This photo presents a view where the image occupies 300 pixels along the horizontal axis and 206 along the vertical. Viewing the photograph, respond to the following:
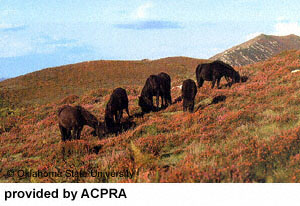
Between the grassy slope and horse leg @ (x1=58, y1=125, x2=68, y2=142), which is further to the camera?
horse leg @ (x1=58, y1=125, x2=68, y2=142)

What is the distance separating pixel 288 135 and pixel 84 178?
5.04 meters

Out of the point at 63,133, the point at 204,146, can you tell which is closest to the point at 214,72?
the point at 204,146

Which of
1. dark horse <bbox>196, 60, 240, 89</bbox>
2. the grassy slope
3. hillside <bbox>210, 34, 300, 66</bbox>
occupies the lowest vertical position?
the grassy slope

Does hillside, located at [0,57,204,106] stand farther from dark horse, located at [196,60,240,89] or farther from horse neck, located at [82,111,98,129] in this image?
horse neck, located at [82,111,98,129]

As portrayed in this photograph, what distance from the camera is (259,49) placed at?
93.4 metres

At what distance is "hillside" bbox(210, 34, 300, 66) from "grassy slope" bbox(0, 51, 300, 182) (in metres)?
77.3

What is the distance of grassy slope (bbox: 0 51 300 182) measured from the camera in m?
4.80

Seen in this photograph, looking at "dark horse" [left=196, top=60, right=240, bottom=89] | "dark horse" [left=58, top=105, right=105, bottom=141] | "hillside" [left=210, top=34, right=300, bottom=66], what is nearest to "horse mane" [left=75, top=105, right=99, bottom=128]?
Result: "dark horse" [left=58, top=105, right=105, bottom=141]

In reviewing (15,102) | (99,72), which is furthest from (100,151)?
(99,72)

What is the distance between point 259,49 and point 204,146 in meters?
97.8

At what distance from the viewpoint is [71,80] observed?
38.6 m

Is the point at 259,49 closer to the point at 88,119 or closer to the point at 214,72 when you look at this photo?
the point at 214,72

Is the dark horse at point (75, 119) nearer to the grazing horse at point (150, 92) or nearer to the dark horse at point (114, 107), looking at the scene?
the dark horse at point (114, 107)

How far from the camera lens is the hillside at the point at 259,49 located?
87.4 meters
